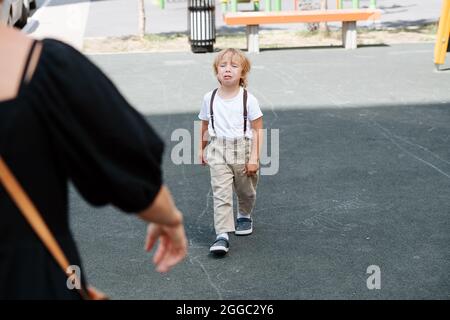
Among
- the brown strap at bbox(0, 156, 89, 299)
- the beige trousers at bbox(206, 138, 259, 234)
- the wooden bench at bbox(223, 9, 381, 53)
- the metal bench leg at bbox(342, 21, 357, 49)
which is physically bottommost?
the metal bench leg at bbox(342, 21, 357, 49)

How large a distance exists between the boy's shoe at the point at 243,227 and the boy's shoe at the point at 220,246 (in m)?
0.37

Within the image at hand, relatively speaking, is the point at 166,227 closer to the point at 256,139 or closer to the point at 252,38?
the point at 256,139

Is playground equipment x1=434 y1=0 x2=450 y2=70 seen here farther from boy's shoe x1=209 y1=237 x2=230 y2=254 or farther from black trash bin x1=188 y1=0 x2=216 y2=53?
boy's shoe x1=209 y1=237 x2=230 y2=254

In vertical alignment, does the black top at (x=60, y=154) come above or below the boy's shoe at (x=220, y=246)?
above

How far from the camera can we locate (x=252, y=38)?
1598 cm

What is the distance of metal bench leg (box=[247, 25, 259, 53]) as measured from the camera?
52.4 ft

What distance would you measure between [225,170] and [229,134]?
261 millimetres

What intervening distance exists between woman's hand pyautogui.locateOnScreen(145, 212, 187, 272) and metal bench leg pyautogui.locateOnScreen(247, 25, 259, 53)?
1405 cm

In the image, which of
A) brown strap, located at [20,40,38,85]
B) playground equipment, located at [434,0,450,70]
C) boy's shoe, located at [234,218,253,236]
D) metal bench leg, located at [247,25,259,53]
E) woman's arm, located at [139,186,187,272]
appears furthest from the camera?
metal bench leg, located at [247,25,259,53]

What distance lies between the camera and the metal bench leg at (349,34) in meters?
16.3

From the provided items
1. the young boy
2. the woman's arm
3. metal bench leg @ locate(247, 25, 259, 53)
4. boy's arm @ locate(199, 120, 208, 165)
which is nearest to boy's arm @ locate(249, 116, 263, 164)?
the young boy

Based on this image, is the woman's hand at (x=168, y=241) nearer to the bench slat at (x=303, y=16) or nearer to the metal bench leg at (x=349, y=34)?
the bench slat at (x=303, y=16)

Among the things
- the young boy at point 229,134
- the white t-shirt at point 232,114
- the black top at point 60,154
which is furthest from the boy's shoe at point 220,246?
the black top at point 60,154
